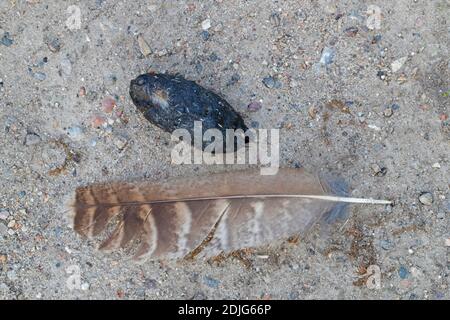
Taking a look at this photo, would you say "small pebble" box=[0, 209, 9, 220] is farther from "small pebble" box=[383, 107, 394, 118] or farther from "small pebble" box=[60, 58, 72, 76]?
"small pebble" box=[383, 107, 394, 118]

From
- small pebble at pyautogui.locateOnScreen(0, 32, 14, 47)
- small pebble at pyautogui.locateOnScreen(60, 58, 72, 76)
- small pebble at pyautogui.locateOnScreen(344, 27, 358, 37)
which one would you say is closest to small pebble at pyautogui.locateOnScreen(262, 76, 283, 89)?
small pebble at pyautogui.locateOnScreen(344, 27, 358, 37)

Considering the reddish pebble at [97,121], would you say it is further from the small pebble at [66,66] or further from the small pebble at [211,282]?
the small pebble at [211,282]

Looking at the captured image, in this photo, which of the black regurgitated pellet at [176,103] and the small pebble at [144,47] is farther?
the small pebble at [144,47]

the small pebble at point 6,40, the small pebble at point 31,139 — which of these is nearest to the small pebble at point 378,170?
the small pebble at point 31,139

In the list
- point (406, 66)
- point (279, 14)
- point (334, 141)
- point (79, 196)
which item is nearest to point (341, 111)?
point (334, 141)

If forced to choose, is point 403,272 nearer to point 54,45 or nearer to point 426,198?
point 426,198

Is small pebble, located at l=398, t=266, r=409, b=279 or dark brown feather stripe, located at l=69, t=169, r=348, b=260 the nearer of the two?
dark brown feather stripe, located at l=69, t=169, r=348, b=260
